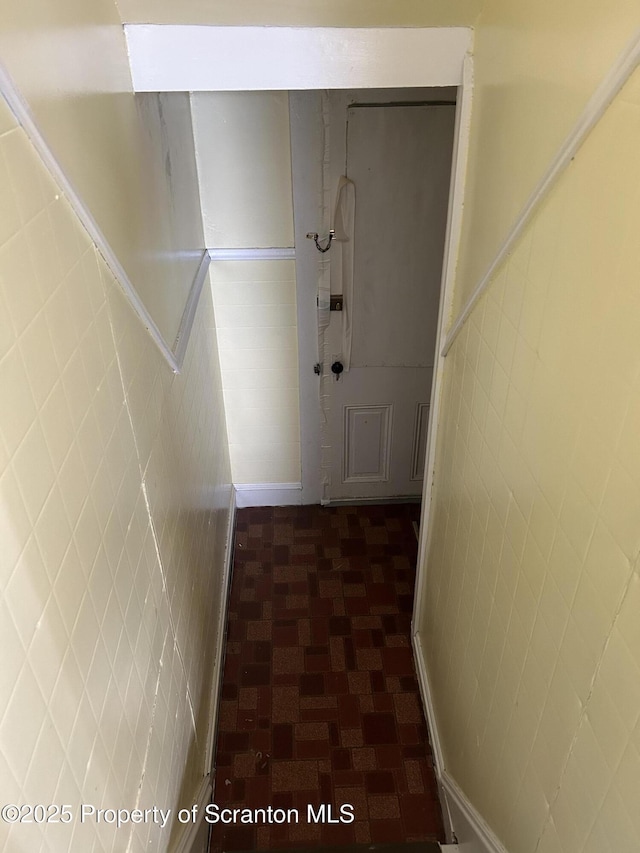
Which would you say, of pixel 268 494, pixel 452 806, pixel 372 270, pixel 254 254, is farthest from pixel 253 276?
pixel 452 806

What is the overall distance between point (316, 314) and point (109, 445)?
187 centimetres

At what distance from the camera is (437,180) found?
8.82 feet

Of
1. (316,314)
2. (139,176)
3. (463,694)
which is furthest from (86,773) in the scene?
(316,314)

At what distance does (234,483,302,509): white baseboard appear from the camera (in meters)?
3.59

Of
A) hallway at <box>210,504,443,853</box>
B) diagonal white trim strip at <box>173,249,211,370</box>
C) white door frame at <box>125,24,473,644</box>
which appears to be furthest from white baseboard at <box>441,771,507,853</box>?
white door frame at <box>125,24,473,644</box>

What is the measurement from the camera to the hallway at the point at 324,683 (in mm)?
2293

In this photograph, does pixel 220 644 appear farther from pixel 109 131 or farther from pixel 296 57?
pixel 296 57

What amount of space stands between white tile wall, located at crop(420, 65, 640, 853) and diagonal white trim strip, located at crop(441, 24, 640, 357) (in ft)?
0.07

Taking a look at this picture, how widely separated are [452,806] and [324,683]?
2.43 feet

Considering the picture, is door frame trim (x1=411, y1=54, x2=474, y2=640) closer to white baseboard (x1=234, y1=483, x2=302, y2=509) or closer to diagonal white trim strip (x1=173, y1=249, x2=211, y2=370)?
diagonal white trim strip (x1=173, y1=249, x2=211, y2=370)

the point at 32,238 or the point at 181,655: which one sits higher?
the point at 32,238

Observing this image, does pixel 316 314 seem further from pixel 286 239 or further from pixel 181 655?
pixel 181 655

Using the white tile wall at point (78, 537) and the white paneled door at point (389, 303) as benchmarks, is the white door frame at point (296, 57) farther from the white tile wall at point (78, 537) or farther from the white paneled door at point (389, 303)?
the white paneled door at point (389, 303)

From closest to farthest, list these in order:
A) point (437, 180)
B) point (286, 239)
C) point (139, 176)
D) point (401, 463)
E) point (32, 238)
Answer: point (32, 238), point (139, 176), point (437, 180), point (286, 239), point (401, 463)
